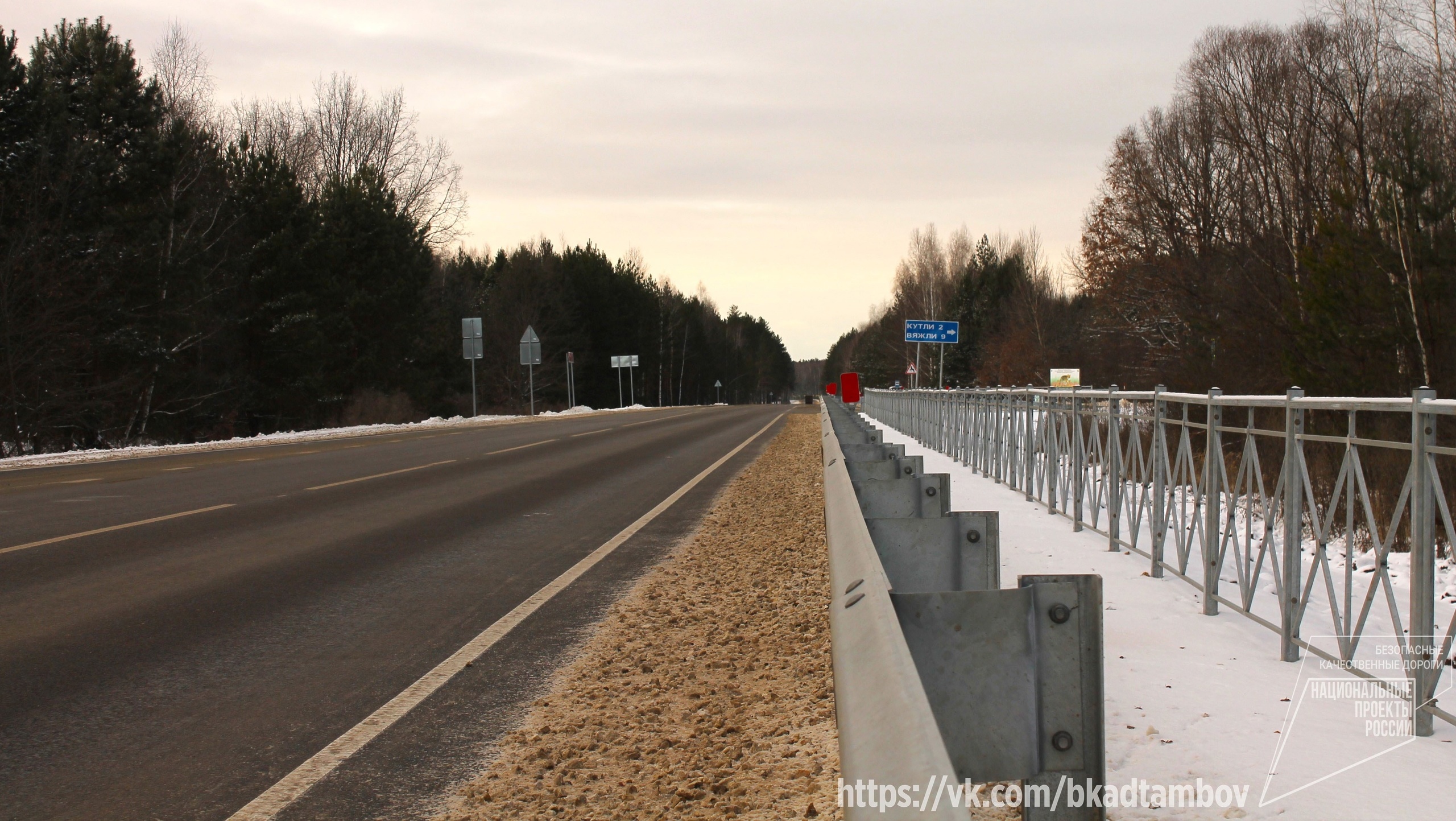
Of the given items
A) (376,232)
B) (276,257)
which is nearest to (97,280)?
(276,257)

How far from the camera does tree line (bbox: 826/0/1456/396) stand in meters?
19.5

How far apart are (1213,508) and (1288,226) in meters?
29.1

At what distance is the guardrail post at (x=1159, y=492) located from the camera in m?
7.16

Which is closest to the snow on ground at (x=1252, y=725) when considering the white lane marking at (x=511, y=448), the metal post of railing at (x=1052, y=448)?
the metal post of railing at (x=1052, y=448)

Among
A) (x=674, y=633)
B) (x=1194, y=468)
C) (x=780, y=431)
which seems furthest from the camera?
(x=780, y=431)

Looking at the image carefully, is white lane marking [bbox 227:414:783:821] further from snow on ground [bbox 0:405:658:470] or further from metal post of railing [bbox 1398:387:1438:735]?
snow on ground [bbox 0:405:658:470]

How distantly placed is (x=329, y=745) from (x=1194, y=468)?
5237mm

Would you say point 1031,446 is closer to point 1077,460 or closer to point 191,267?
point 1077,460

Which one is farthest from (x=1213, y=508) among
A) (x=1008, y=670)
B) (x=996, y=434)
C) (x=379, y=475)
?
(x=379, y=475)

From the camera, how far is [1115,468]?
8.42 metres

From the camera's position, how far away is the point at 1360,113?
87.8 feet

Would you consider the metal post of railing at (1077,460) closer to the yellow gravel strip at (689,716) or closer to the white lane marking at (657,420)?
the yellow gravel strip at (689,716)

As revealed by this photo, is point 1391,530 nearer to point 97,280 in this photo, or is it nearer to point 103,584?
point 103,584

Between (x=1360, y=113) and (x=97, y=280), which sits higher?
(x=1360, y=113)
